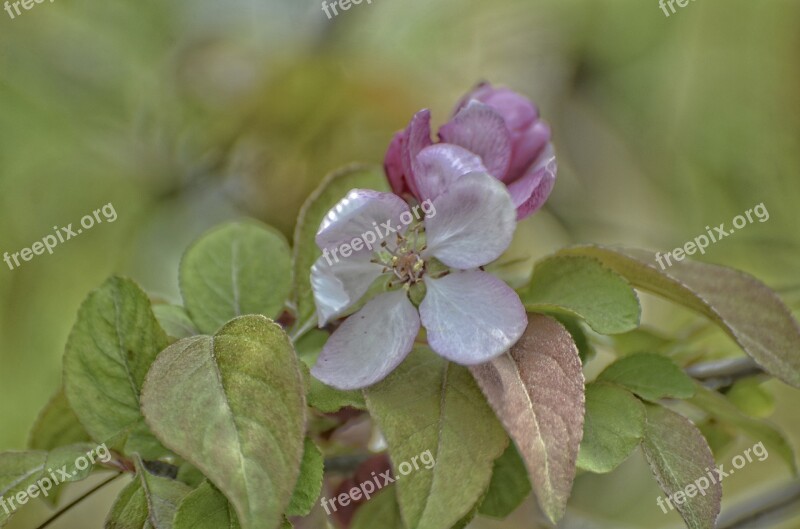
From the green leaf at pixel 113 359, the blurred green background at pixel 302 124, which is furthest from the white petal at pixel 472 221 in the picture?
the blurred green background at pixel 302 124

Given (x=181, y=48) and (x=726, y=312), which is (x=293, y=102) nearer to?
(x=181, y=48)

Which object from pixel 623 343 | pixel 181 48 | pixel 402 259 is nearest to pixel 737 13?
pixel 181 48

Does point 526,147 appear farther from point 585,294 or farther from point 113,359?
point 113,359

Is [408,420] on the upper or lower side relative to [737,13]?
upper

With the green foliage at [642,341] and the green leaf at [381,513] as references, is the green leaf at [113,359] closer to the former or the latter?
the green leaf at [381,513]

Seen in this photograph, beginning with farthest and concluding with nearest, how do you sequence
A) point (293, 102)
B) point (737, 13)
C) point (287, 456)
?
point (737, 13)
point (293, 102)
point (287, 456)

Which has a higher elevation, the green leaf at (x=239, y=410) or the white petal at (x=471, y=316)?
the green leaf at (x=239, y=410)

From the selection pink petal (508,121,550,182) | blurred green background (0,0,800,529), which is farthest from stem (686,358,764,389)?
blurred green background (0,0,800,529)
